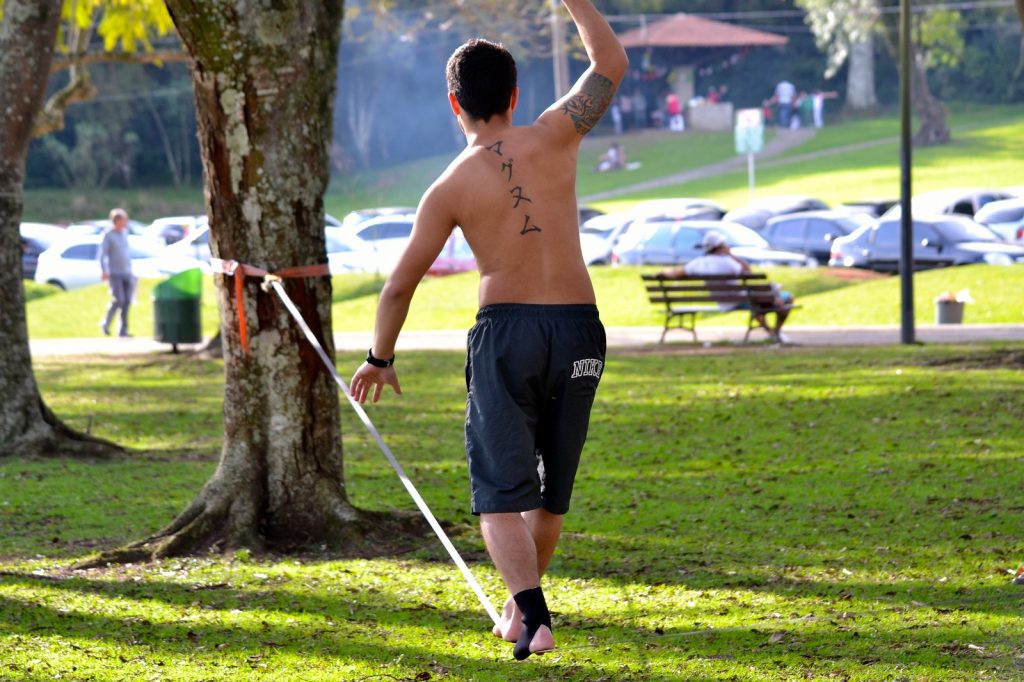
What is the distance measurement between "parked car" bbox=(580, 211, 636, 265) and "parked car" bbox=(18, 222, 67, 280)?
505 inches

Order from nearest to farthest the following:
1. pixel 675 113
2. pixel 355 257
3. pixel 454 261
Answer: pixel 355 257 < pixel 454 261 < pixel 675 113

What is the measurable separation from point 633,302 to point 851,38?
1351 inches

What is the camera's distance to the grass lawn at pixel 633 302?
72.7ft

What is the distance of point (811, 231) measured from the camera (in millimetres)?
32375

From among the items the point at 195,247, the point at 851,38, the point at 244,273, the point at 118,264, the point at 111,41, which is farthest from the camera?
the point at 851,38

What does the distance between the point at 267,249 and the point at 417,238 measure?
8.95 feet

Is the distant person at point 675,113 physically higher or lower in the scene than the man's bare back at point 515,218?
higher

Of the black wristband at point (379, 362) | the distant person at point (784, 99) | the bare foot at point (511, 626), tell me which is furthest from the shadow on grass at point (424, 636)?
the distant person at point (784, 99)

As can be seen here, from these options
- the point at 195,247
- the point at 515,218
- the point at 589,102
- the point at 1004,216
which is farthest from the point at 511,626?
the point at 1004,216

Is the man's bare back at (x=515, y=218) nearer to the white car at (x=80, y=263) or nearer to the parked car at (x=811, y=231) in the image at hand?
the parked car at (x=811, y=231)

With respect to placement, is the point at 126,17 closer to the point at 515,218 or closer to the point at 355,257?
the point at 515,218

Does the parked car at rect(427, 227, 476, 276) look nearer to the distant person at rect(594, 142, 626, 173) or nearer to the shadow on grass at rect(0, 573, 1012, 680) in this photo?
the shadow on grass at rect(0, 573, 1012, 680)

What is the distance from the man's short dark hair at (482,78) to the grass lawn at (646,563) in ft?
6.53

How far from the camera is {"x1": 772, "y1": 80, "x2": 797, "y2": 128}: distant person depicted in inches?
2699
